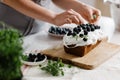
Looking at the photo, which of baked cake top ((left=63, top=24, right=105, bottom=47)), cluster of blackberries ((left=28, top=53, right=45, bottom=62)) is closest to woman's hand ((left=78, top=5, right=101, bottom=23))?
baked cake top ((left=63, top=24, right=105, bottom=47))

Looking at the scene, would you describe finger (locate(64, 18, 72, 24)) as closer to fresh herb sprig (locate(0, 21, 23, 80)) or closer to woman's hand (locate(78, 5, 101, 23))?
woman's hand (locate(78, 5, 101, 23))

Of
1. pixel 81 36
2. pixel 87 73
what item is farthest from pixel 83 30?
pixel 87 73

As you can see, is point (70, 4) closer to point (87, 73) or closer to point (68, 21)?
point (68, 21)

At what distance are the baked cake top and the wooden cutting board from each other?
0.04 metres

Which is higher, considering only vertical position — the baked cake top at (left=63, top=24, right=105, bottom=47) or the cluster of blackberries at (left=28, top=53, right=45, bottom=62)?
the baked cake top at (left=63, top=24, right=105, bottom=47)

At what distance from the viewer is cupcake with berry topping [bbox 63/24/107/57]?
3.01 ft

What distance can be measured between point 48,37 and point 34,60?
10.4 inches

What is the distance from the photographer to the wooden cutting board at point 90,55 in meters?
0.88

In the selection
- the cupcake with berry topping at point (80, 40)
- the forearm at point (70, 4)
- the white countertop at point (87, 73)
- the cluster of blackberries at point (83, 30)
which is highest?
the forearm at point (70, 4)

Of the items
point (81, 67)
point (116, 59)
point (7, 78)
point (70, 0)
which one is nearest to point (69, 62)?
point (81, 67)

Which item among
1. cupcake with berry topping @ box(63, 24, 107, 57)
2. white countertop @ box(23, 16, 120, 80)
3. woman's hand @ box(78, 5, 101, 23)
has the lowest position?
white countertop @ box(23, 16, 120, 80)

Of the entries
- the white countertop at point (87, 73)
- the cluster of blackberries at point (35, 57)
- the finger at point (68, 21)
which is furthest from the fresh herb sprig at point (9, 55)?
the finger at point (68, 21)

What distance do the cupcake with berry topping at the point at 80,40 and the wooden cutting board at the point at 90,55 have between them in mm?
17

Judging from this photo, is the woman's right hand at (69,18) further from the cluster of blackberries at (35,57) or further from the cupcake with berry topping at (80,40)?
the cluster of blackberries at (35,57)
